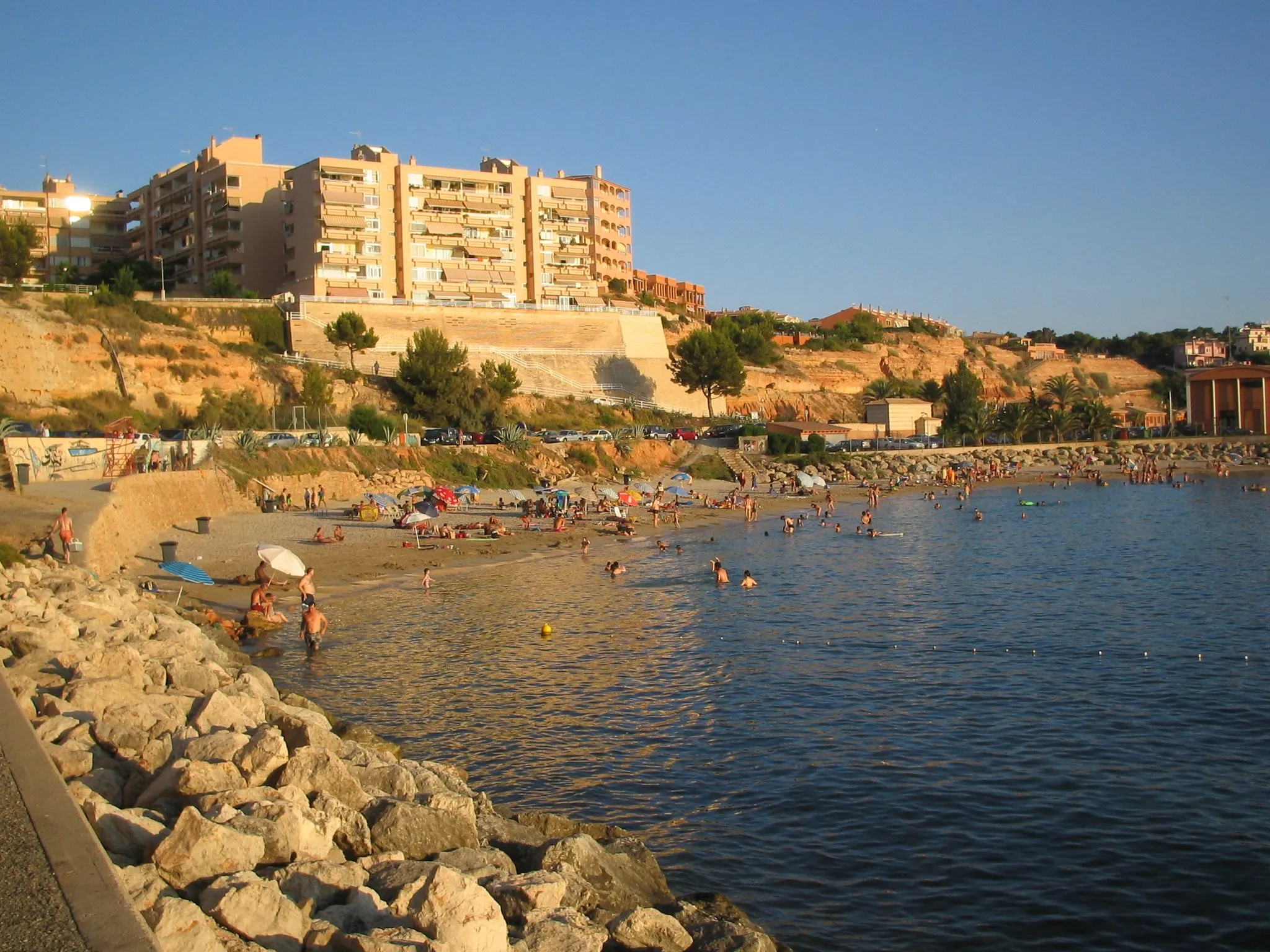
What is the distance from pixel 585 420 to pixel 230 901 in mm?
53947

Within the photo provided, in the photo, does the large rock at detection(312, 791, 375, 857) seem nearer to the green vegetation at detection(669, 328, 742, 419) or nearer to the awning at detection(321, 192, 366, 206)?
the green vegetation at detection(669, 328, 742, 419)

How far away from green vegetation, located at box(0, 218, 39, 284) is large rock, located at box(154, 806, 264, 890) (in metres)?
61.1

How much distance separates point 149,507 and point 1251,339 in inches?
5732

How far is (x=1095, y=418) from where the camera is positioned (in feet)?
254

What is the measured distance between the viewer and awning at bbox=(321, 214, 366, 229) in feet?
210

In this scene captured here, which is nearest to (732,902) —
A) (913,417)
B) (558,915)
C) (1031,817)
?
(558,915)

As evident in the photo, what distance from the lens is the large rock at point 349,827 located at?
6988 millimetres

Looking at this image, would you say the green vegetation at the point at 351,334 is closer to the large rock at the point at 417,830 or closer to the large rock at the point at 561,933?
the large rock at the point at 417,830

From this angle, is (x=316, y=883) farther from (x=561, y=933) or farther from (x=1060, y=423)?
(x=1060, y=423)

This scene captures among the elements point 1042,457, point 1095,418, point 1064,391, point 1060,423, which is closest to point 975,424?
point 1042,457

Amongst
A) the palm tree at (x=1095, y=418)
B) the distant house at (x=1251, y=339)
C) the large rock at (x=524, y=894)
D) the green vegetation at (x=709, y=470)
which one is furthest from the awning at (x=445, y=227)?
the distant house at (x=1251, y=339)

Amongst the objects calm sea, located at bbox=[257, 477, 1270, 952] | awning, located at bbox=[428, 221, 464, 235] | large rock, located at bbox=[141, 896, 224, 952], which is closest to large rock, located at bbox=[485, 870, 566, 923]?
large rock, located at bbox=[141, 896, 224, 952]

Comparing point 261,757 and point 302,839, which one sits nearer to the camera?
point 302,839

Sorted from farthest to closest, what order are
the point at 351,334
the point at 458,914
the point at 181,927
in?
the point at 351,334 < the point at 458,914 < the point at 181,927
